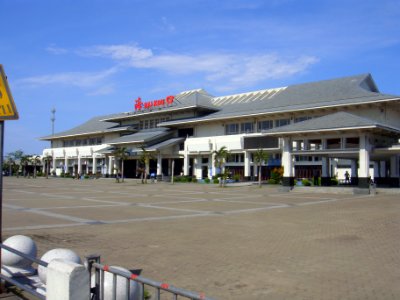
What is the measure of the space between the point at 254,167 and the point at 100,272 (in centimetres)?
4606

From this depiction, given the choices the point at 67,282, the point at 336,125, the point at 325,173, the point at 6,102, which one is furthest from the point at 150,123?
the point at 67,282

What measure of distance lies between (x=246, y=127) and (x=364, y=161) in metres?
21.1

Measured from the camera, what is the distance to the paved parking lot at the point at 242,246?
22.0 ft

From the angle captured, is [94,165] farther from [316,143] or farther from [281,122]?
[316,143]

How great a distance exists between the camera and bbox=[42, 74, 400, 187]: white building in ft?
106

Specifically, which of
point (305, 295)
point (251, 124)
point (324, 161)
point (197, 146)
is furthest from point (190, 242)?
point (197, 146)

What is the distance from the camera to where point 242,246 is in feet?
32.9

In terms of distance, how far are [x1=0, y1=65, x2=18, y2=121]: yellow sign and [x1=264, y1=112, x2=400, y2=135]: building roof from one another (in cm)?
2698

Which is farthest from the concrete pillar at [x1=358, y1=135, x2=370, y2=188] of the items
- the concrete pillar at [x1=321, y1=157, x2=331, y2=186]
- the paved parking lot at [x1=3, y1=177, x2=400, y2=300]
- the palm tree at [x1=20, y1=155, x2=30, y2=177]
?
the palm tree at [x1=20, y1=155, x2=30, y2=177]

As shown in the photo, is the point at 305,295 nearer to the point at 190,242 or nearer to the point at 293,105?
the point at 190,242

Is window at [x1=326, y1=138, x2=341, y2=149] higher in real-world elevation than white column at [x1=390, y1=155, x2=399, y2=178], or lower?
higher

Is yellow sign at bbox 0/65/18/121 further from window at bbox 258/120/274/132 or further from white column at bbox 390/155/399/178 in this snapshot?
window at bbox 258/120/274/132

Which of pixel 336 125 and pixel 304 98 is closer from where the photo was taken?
pixel 336 125

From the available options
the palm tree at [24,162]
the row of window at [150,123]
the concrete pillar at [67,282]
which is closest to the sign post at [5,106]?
the concrete pillar at [67,282]
